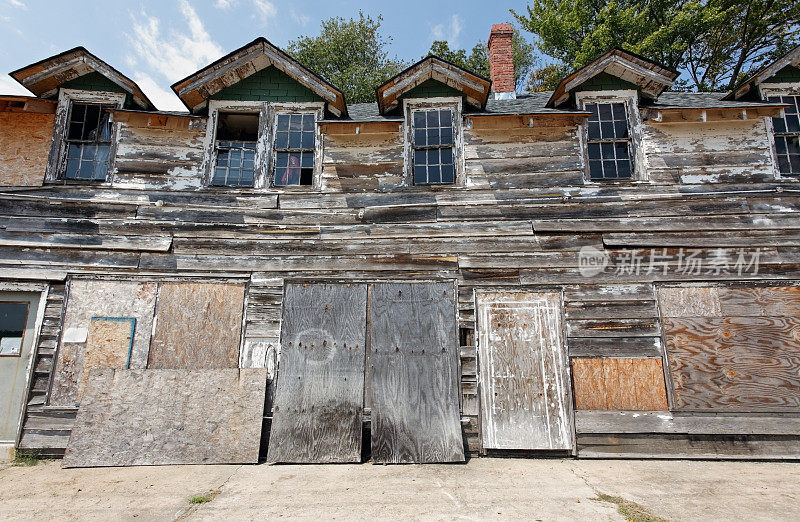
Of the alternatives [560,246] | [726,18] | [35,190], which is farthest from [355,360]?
[726,18]

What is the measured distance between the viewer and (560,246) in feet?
25.4

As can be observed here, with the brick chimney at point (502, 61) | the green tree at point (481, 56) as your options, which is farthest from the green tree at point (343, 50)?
the brick chimney at point (502, 61)

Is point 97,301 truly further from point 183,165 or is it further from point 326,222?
point 326,222

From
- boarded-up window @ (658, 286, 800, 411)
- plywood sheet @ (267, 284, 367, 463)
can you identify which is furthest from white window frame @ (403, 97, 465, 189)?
Answer: boarded-up window @ (658, 286, 800, 411)

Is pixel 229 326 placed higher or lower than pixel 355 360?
higher

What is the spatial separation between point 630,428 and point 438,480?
3.18 m

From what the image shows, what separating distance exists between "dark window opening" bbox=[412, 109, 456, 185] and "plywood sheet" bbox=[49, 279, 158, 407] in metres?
4.99

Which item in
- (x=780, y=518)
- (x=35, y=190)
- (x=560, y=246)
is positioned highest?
(x=35, y=190)

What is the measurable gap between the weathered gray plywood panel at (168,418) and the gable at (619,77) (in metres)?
7.38

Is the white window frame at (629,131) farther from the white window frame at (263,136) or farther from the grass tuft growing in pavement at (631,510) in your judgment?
the grass tuft growing in pavement at (631,510)

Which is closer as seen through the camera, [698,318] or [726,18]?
[698,318]

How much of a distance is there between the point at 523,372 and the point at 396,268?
8.55 feet

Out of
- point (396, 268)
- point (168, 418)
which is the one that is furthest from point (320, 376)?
point (168, 418)

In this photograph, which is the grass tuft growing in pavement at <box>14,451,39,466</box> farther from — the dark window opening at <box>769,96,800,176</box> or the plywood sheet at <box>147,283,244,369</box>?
the dark window opening at <box>769,96,800,176</box>
